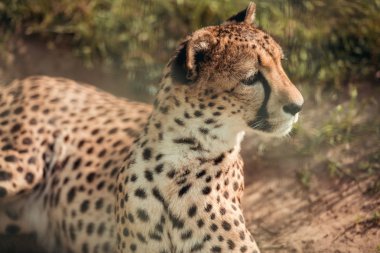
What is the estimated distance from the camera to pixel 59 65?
547 cm

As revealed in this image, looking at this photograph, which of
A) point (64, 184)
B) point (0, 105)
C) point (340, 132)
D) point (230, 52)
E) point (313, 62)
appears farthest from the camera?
point (313, 62)

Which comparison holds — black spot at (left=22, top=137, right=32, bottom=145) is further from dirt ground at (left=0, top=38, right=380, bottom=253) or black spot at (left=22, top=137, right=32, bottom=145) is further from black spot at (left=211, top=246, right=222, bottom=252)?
black spot at (left=211, top=246, right=222, bottom=252)

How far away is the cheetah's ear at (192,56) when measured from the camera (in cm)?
320

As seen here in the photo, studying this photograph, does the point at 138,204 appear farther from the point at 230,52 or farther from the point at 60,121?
the point at 60,121

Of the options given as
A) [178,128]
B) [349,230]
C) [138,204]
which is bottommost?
[349,230]

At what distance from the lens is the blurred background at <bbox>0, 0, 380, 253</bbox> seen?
4680 mm

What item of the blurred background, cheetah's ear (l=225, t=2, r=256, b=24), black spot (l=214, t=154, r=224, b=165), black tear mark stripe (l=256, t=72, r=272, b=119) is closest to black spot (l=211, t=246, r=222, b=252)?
black spot (l=214, t=154, r=224, b=165)

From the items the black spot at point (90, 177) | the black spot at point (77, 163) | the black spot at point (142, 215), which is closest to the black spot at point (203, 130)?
the black spot at point (142, 215)

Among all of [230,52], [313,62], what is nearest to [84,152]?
[230,52]

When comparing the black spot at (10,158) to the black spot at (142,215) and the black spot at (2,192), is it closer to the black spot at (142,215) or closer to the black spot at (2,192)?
the black spot at (2,192)

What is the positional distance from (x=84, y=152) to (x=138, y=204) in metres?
0.84

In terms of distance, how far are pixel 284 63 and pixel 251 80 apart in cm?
193

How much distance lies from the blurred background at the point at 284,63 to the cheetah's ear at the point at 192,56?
1.49m

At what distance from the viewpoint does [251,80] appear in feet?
Answer: 10.8
